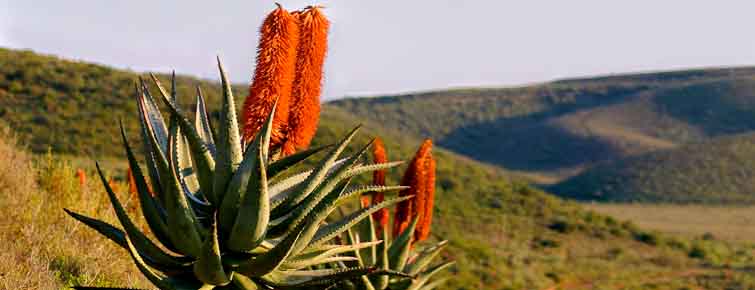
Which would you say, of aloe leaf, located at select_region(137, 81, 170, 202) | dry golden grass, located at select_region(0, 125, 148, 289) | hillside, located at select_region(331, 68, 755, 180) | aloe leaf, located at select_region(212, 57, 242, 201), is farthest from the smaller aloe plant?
hillside, located at select_region(331, 68, 755, 180)

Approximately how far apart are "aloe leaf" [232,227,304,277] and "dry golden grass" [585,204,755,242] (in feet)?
137

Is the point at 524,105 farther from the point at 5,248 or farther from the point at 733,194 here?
the point at 5,248

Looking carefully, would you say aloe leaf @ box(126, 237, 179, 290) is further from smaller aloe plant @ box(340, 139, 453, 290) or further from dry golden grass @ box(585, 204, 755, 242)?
dry golden grass @ box(585, 204, 755, 242)

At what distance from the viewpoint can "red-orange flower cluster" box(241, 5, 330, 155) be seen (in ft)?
13.0

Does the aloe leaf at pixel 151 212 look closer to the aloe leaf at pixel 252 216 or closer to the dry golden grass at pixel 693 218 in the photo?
the aloe leaf at pixel 252 216

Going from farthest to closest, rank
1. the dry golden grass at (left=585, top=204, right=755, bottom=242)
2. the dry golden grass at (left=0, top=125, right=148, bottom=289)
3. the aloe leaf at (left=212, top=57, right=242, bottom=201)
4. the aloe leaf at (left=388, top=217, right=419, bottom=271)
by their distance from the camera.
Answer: the dry golden grass at (left=585, top=204, right=755, bottom=242)
the aloe leaf at (left=388, top=217, right=419, bottom=271)
the dry golden grass at (left=0, top=125, right=148, bottom=289)
the aloe leaf at (left=212, top=57, right=242, bottom=201)

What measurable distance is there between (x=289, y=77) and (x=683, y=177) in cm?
6321

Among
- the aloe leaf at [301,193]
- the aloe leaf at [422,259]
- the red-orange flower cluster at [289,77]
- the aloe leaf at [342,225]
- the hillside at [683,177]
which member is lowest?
the hillside at [683,177]

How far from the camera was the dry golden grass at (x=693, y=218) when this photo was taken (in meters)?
44.9

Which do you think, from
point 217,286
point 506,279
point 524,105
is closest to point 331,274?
point 217,286

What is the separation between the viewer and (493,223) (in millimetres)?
33312

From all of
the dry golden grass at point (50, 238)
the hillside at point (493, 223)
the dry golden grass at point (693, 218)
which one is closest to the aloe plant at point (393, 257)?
the dry golden grass at point (50, 238)

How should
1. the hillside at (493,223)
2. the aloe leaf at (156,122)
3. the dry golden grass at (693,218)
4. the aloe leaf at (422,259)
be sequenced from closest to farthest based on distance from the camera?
the aloe leaf at (156,122) → the aloe leaf at (422,259) → the hillside at (493,223) → the dry golden grass at (693,218)

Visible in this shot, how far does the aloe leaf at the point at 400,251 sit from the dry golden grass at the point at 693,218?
3893 centimetres
